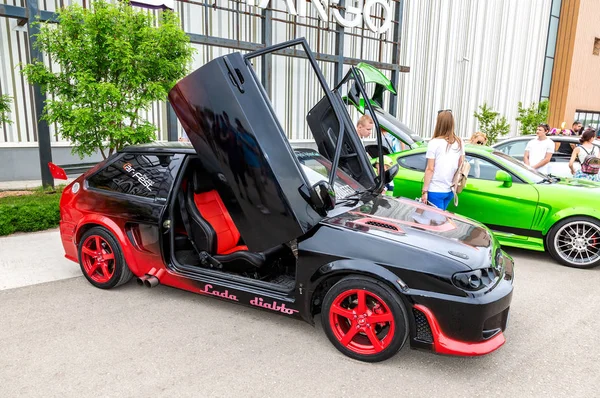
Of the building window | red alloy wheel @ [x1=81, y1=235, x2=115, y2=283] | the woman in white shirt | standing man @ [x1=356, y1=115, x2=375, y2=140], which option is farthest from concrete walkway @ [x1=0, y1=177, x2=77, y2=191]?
the building window

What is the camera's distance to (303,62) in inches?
555

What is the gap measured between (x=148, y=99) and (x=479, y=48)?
1884cm

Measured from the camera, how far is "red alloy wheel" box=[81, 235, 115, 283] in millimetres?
4078

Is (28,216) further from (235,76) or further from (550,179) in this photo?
(550,179)

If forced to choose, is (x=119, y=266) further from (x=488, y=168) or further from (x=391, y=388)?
(x=488, y=168)

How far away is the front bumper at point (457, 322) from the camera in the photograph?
2680 mm

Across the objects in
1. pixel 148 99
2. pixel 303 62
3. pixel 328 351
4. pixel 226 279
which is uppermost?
pixel 303 62

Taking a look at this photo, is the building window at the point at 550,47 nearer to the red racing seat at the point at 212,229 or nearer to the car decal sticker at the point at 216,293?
the red racing seat at the point at 212,229

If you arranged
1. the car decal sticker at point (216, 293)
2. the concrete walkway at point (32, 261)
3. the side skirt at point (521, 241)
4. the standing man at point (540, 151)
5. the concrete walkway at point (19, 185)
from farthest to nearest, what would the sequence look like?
the concrete walkway at point (19, 185), the standing man at point (540, 151), the side skirt at point (521, 241), the concrete walkway at point (32, 261), the car decal sticker at point (216, 293)

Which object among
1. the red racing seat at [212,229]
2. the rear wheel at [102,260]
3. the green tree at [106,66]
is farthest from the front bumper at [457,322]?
the green tree at [106,66]

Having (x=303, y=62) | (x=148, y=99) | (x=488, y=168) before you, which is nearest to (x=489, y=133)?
(x=303, y=62)

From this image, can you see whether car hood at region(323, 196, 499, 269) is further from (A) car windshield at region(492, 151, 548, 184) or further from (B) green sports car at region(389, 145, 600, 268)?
(A) car windshield at region(492, 151, 548, 184)

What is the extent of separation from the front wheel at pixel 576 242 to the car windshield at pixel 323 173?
2.87 metres

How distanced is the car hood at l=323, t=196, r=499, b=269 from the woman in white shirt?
1.30m
